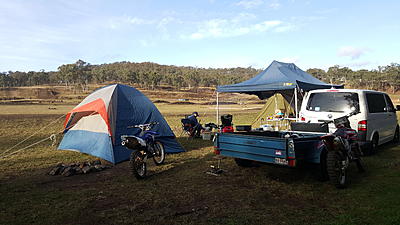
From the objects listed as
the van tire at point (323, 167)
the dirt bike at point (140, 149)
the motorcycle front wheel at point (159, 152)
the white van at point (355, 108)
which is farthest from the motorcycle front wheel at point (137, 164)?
the white van at point (355, 108)

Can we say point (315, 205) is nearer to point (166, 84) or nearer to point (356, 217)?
point (356, 217)

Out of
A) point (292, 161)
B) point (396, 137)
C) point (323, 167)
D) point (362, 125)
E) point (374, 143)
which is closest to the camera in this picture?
point (292, 161)

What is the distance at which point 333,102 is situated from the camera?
7.88 metres

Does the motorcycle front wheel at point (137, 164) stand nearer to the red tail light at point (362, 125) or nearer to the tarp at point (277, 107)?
the red tail light at point (362, 125)

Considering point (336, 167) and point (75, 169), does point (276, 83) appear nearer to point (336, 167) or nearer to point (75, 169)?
point (336, 167)

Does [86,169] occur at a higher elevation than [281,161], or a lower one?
lower

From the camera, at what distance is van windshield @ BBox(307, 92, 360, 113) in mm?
7688

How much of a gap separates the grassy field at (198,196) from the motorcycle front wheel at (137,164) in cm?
20

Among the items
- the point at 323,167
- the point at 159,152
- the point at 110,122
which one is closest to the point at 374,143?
the point at 323,167

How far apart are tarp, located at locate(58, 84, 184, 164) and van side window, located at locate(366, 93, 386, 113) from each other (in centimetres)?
582

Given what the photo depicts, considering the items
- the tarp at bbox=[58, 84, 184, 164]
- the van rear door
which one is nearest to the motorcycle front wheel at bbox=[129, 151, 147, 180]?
the tarp at bbox=[58, 84, 184, 164]

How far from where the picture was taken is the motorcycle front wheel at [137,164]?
619 cm

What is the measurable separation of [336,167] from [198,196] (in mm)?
2739

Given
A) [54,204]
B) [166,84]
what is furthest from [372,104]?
[166,84]
